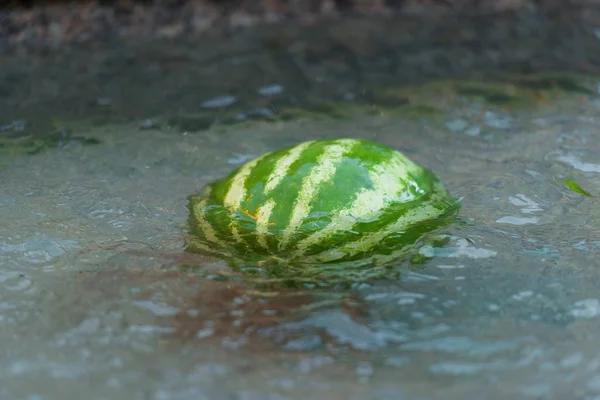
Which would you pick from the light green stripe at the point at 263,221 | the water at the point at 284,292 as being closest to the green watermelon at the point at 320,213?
the light green stripe at the point at 263,221

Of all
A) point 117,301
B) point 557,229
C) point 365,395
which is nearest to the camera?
point 365,395

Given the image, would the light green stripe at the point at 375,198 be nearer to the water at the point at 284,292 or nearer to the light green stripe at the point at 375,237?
the light green stripe at the point at 375,237

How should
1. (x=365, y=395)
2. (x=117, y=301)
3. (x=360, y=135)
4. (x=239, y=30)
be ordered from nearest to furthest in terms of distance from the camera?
(x=365, y=395), (x=117, y=301), (x=360, y=135), (x=239, y=30)

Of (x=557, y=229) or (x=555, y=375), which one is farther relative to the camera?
(x=557, y=229)

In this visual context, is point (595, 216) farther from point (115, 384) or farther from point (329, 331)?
point (115, 384)

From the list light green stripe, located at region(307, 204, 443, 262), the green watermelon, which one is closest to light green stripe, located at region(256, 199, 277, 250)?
the green watermelon

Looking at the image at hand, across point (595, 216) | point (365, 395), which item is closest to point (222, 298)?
point (365, 395)

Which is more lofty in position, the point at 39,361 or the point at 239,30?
the point at 239,30

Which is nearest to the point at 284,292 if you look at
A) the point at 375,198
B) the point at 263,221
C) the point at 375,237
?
the point at 263,221
